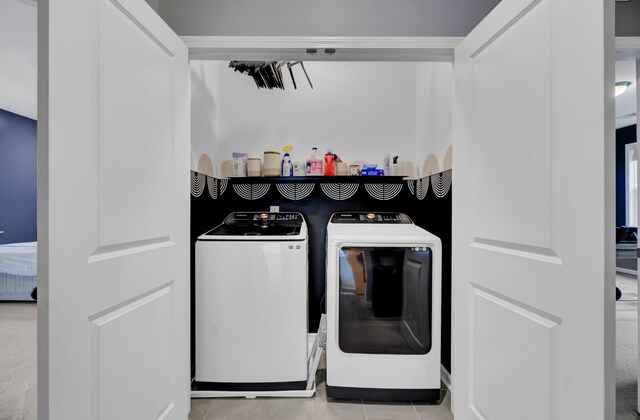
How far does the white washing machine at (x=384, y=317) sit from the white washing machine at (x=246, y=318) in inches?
9.9

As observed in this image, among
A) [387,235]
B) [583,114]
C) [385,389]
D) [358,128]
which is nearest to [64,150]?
[583,114]

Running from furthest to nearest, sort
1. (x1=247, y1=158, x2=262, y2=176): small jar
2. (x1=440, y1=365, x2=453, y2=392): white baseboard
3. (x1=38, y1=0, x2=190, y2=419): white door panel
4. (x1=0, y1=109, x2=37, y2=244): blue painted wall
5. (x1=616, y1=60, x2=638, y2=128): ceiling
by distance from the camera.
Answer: (x1=0, y1=109, x2=37, y2=244): blue painted wall < (x1=616, y1=60, x2=638, y2=128): ceiling < (x1=247, y1=158, x2=262, y2=176): small jar < (x1=440, y1=365, x2=453, y2=392): white baseboard < (x1=38, y1=0, x2=190, y2=419): white door panel

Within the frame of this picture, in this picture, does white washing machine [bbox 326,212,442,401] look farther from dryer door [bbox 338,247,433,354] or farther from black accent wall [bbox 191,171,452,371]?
black accent wall [bbox 191,171,452,371]

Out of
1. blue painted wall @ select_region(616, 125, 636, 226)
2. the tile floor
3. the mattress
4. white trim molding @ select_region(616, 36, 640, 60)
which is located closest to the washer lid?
the tile floor

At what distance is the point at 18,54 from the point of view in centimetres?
298

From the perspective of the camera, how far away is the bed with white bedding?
3953 mm

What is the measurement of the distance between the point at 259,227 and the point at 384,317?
1.03 m

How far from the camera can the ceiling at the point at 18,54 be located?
7.76 ft

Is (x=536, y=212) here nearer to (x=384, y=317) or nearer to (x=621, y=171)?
(x=384, y=317)

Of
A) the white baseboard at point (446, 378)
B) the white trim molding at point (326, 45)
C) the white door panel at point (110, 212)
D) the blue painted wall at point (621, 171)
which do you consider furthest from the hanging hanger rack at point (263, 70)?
the blue painted wall at point (621, 171)

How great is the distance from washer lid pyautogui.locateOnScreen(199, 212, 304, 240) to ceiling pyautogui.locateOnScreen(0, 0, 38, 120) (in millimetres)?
1403

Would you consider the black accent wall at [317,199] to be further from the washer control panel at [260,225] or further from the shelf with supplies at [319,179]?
the washer control panel at [260,225]

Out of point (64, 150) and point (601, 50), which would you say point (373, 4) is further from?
point (64, 150)

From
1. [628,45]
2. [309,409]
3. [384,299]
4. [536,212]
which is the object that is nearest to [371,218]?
[384,299]
